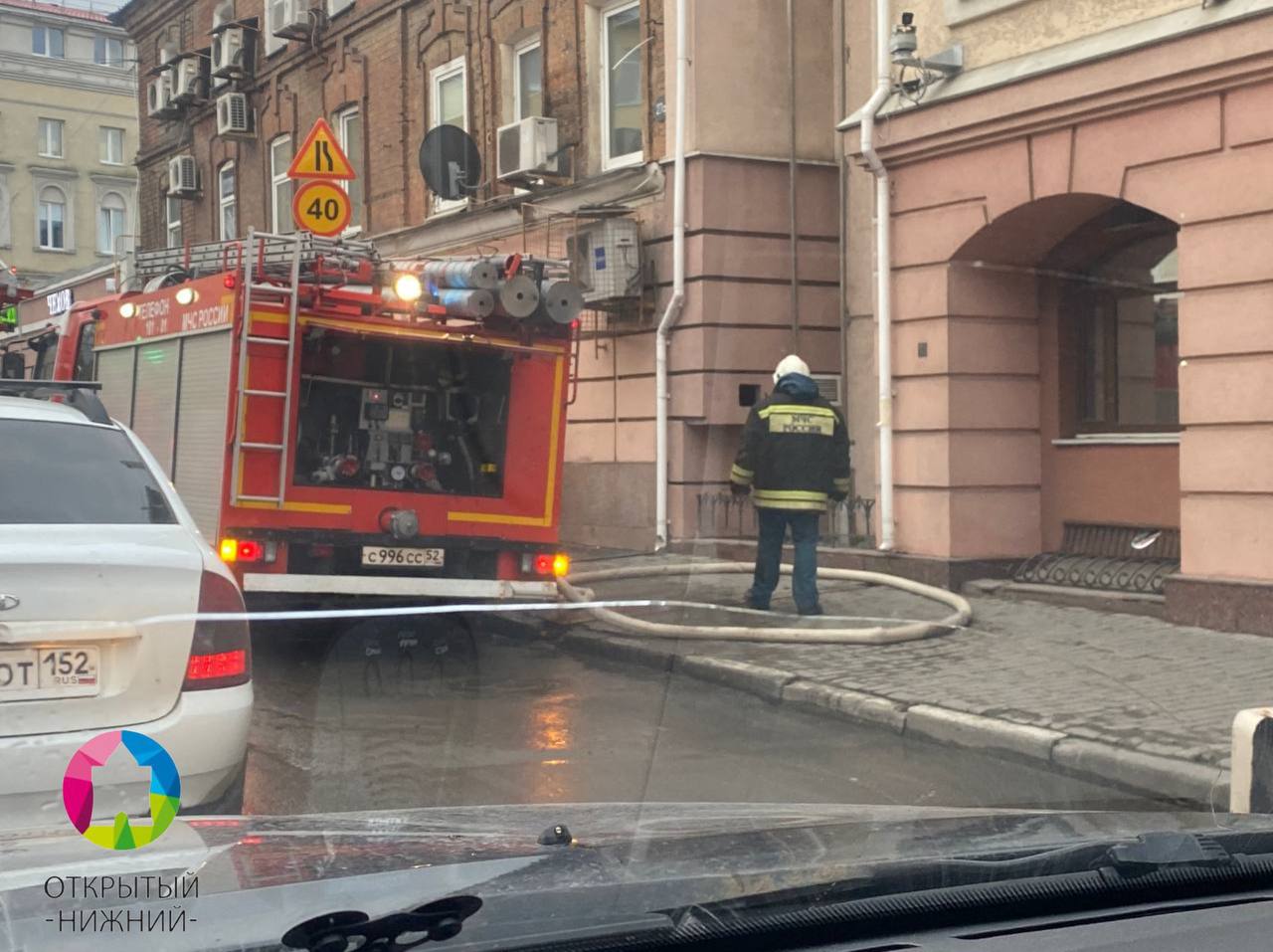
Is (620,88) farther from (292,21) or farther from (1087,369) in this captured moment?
(292,21)

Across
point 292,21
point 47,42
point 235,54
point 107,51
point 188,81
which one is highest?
point 107,51

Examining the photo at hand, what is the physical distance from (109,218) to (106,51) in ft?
10.9

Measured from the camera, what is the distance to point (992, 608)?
37.1 ft

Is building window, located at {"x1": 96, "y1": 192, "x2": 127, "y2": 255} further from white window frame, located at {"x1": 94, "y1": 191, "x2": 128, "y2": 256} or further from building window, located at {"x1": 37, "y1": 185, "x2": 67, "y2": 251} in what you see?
building window, located at {"x1": 37, "y1": 185, "x2": 67, "y2": 251}

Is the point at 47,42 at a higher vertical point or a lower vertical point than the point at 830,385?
higher

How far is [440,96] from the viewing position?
780 inches

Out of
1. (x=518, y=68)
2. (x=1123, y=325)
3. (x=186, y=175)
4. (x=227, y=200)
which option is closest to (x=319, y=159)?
(x=1123, y=325)

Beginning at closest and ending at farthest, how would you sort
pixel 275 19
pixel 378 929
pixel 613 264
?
pixel 378 929 < pixel 613 264 < pixel 275 19

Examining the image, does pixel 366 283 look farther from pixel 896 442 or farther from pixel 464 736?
pixel 896 442

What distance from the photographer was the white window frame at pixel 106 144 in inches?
1212

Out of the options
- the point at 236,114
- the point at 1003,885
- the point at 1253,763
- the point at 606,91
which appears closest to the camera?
the point at 1003,885

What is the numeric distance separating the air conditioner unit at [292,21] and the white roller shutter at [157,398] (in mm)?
12999

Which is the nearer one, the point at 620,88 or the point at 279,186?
the point at 620,88

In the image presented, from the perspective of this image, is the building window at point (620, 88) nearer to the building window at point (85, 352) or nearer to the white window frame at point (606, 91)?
the white window frame at point (606, 91)
